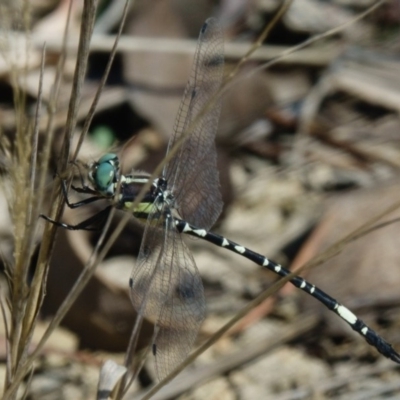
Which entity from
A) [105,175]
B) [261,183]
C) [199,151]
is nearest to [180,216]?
[199,151]

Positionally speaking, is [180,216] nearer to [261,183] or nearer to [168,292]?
[168,292]

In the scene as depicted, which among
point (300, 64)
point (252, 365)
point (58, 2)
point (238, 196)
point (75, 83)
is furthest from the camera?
point (58, 2)

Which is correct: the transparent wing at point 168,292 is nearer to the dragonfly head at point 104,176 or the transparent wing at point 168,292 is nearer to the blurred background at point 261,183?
the dragonfly head at point 104,176

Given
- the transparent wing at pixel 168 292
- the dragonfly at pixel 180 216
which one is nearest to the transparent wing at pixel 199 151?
the dragonfly at pixel 180 216

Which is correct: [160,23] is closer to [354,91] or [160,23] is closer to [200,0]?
[200,0]

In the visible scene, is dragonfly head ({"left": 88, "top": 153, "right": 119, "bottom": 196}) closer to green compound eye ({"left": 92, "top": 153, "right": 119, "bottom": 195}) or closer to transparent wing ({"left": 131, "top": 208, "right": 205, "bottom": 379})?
green compound eye ({"left": 92, "top": 153, "right": 119, "bottom": 195})

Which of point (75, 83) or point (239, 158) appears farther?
point (239, 158)

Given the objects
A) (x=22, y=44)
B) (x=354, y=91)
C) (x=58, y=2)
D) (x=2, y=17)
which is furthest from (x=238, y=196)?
(x=2, y=17)

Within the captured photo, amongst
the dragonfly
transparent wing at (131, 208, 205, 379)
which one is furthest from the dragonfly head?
transparent wing at (131, 208, 205, 379)
